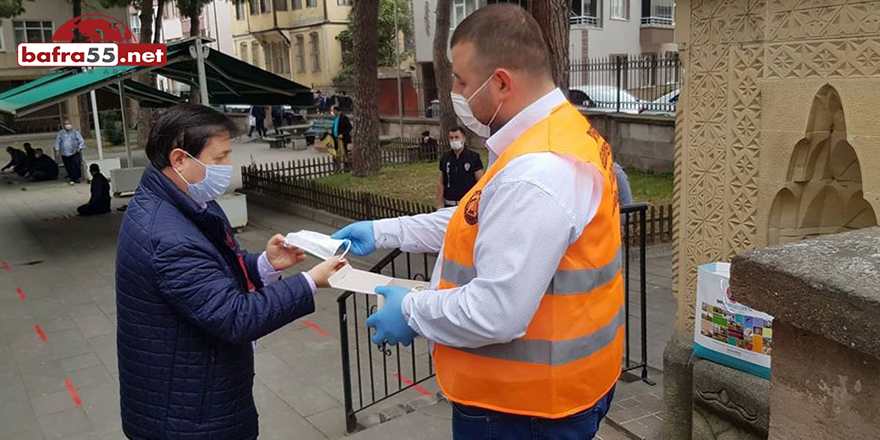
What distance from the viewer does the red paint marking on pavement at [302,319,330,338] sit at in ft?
21.3

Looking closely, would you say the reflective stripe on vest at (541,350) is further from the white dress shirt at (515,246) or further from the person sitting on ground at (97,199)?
the person sitting on ground at (97,199)

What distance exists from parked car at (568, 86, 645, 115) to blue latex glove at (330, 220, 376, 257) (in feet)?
45.0

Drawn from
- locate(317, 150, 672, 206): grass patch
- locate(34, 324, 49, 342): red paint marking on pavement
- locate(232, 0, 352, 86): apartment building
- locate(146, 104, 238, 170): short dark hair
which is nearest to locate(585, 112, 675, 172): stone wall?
locate(317, 150, 672, 206): grass patch

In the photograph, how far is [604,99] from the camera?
57.1 feet

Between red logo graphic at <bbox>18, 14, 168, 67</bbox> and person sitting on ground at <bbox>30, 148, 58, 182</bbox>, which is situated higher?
red logo graphic at <bbox>18, 14, 168, 67</bbox>

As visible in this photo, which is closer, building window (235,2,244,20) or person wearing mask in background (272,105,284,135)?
person wearing mask in background (272,105,284,135)

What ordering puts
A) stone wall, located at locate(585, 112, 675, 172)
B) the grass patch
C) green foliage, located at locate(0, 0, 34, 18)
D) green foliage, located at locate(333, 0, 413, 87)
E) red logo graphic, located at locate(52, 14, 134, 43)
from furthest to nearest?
green foliage, located at locate(333, 0, 413, 87) → green foliage, located at locate(0, 0, 34, 18) → red logo graphic, located at locate(52, 14, 134, 43) → stone wall, located at locate(585, 112, 675, 172) → the grass patch

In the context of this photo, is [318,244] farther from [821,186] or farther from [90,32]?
[90,32]

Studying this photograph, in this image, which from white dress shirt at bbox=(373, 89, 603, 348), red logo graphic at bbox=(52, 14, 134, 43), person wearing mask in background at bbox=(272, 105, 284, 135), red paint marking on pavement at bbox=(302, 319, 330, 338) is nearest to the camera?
white dress shirt at bbox=(373, 89, 603, 348)

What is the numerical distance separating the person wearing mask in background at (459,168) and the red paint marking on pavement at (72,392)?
4.50m

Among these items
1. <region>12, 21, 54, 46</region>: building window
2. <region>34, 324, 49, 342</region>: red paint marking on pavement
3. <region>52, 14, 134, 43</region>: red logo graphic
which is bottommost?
<region>34, 324, 49, 342</region>: red paint marking on pavement

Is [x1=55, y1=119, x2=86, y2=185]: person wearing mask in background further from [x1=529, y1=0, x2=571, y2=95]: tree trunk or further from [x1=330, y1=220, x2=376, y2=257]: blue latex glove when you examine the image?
[x1=330, y1=220, x2=376, y2=257]: blue latex glove

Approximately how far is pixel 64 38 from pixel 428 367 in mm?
22169

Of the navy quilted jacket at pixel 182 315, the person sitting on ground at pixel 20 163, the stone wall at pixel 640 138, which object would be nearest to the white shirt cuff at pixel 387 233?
the navy quilted jacket at pixel 182 315
